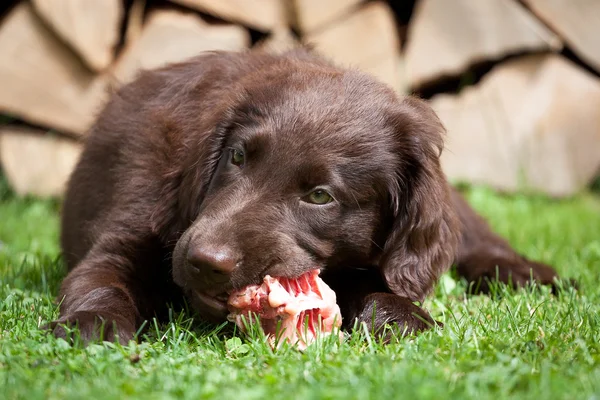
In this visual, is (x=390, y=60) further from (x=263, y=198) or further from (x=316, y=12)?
(x=263, y=198)

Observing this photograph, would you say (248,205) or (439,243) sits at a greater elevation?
(248,205)

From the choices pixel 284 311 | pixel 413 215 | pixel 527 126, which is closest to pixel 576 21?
pixel 527 126

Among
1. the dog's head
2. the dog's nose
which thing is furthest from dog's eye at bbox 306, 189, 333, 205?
the dog's nose

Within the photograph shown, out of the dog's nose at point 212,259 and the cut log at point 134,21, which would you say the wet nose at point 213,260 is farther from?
the cut log at point 134,21

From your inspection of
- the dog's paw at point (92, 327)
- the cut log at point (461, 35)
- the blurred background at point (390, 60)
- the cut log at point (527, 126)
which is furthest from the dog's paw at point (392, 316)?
the cut log at point (527, 126)

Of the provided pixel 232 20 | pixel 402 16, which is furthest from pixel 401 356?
pixel 402 16

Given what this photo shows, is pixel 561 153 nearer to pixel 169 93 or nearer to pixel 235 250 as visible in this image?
pixel 169 93
